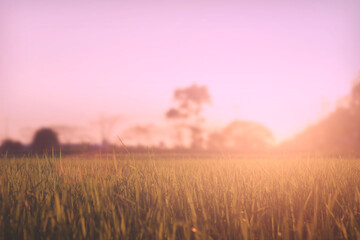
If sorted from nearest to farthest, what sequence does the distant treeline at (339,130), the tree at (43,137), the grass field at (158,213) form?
the grass field at (158,213) → the tree at (43,137) → the distant treeline at (339,130)

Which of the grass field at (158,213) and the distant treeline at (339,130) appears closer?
the grass field at (158,213)

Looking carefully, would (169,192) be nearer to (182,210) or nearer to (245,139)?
(182,210)

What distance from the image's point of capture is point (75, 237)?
1.84m

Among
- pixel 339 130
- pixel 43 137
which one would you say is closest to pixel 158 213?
pixel 43 137

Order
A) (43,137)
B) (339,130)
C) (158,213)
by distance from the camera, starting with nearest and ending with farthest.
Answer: (158,213) → (43,137) → (339,130)

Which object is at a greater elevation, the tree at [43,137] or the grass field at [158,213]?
the tree at [43,137]

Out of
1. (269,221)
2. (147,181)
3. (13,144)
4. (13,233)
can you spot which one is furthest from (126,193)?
(13,144)

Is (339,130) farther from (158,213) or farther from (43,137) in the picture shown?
(158,213)

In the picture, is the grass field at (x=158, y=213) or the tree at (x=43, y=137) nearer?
the grass field at (x=158, y=213)

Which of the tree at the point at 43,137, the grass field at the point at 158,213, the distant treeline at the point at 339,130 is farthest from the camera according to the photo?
the distant treeline at the point at 339,130

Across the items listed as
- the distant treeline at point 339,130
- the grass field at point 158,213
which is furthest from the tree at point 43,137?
the distant treeline at point 339,130

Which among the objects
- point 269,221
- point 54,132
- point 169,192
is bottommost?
point 269,221

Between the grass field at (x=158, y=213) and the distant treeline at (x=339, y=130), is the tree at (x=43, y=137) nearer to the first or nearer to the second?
the grass field at (x=158, y=213)

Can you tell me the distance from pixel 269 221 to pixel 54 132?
1868 cm
